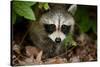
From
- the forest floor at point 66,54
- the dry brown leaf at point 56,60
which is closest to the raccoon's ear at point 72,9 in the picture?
the forest floor at point 66,54

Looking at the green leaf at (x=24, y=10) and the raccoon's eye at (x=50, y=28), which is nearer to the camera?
the green leaf at (x=24, y=10)

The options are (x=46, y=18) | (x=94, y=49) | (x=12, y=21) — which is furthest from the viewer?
(x=94, y=49)

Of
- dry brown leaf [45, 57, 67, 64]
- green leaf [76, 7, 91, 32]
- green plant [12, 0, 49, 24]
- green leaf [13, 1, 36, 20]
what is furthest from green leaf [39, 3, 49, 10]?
dry brown leaf [45, 57, 67, 64]

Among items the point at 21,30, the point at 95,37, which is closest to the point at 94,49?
the point at 95,37

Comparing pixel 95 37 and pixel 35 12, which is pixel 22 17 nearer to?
pixel 35 12

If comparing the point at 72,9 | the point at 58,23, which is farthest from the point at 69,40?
the point at 72,9

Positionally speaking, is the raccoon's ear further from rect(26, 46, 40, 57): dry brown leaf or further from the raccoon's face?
rect(26, 46, 40, 57): dry brown leaf

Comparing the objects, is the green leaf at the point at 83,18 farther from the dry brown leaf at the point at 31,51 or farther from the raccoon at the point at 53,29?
the dry brown leaf at the point at 31,51
